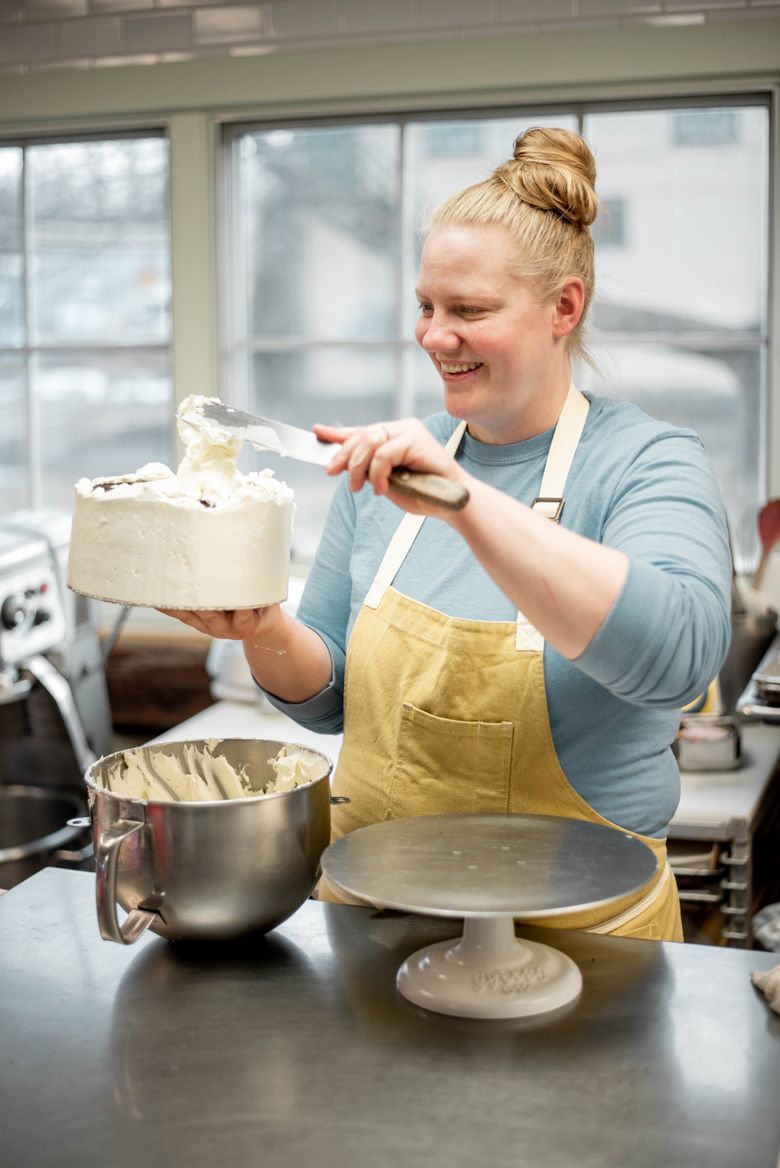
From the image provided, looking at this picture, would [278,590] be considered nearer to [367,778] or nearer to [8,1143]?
[367,778]

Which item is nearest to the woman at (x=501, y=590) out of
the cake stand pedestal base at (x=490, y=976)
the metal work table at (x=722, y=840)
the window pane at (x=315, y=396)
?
the cake stand pedestal base at (x=490, y=976)

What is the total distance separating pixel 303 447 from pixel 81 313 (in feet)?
9.29

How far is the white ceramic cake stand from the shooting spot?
96 cm

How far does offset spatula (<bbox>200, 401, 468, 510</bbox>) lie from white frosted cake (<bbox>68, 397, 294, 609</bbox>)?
0.06 metres

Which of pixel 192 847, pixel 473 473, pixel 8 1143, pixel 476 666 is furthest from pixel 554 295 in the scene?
pixel 8 1143

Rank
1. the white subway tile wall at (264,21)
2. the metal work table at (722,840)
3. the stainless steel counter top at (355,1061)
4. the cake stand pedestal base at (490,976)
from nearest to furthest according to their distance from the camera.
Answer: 1. the stainless steel counter top at (355,1061)
2. the cake stand pedestal base at (490,976)
3. the metal work table at (722,840)
4. the white subway tile wall at (264,21)

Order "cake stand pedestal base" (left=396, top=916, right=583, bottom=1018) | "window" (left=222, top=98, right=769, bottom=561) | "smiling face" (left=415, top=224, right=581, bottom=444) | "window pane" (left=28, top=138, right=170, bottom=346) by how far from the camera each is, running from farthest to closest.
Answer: "window pane" (left=28, top=138, right=170, bottom=346)
"window" (left=222, top=98, right=769, bottom=561)
"smiling face" (left=415, top=224, right=581, bottom=444)
"cake stand pedestal base" (left=396, top=916, right=583, bottom=1018)

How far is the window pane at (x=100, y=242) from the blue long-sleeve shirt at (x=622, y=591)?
2.35 meters

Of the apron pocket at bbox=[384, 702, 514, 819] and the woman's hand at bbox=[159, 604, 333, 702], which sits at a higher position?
the woman's hand at bbox=[159, 604, 333, 702]

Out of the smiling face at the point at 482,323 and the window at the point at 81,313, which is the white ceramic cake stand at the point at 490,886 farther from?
the window at the point at 81,313

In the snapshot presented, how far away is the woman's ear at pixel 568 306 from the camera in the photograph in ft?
4.73

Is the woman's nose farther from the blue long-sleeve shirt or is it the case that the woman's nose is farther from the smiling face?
the blue long-sleeve shirt

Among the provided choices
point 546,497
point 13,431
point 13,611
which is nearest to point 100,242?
point 13,431

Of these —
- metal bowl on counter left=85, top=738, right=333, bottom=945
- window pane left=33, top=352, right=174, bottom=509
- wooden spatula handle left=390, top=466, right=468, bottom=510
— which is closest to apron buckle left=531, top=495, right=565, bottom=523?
wooden spatula handle left=390, top=466, right=468, bottom=510
